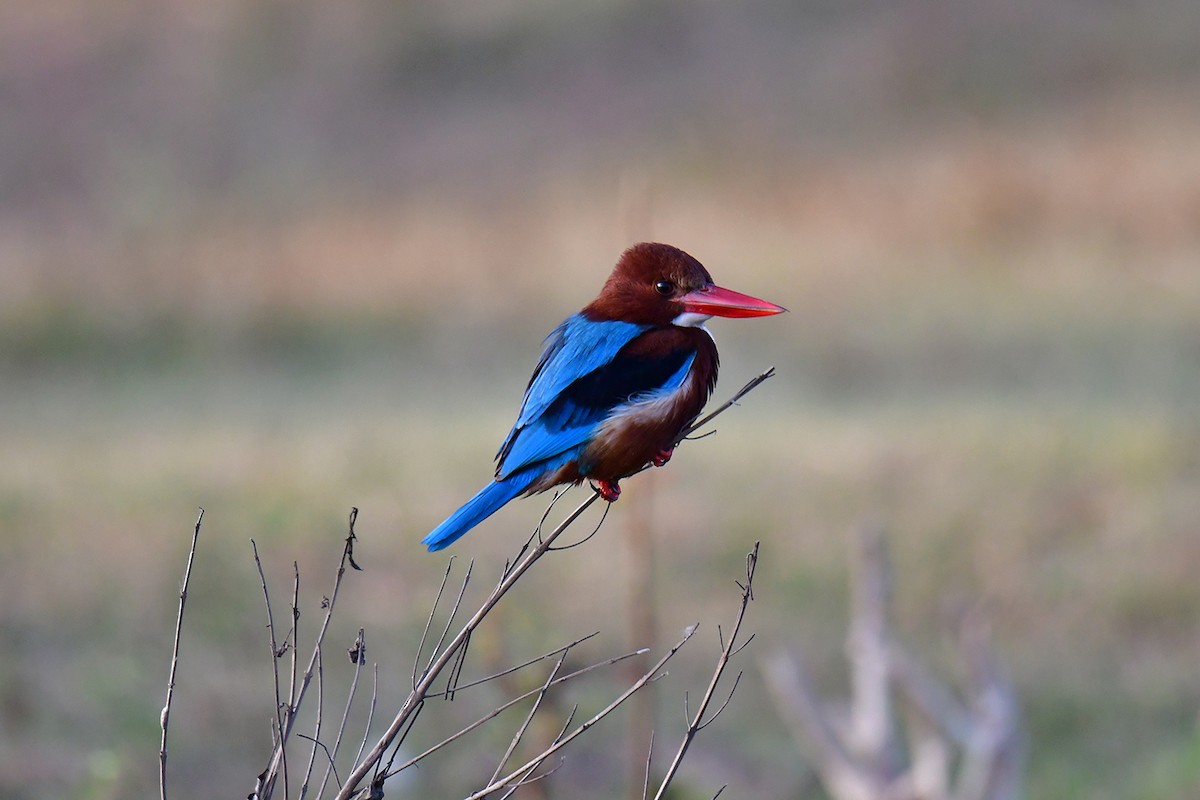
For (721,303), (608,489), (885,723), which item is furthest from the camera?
(885,723)

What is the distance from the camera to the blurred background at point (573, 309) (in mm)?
6773

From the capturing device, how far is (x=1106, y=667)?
7.07 meters

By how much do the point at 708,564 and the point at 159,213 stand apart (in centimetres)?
797

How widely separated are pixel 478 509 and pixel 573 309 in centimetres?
1005

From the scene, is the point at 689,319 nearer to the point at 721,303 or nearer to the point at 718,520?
the point at 721,303

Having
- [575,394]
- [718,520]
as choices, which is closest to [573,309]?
[718,520]

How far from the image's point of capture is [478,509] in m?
2.16

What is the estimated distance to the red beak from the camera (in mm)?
2107

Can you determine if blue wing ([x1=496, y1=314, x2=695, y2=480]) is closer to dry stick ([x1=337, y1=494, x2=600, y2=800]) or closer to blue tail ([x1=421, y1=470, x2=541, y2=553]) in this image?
blue tail ([x1=421, y1=470, x2=541, y2=553])

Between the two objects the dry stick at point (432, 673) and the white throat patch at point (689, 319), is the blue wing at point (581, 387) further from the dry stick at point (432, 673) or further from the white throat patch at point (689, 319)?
the dry stick at point (432, 673)

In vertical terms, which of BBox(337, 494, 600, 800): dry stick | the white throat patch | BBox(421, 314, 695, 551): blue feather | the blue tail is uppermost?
the white throat patch

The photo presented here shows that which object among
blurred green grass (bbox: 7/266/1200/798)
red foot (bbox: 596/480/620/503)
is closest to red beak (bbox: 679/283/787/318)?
red foot (bbox: 596/480/620/503)

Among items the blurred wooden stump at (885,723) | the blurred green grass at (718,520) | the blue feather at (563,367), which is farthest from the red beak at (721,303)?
the blurred wooden stump at (885,723)

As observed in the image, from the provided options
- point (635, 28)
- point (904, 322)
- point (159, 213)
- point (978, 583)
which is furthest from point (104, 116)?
point (978, 583)
